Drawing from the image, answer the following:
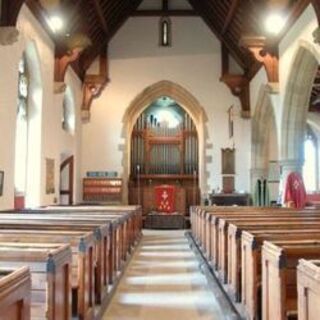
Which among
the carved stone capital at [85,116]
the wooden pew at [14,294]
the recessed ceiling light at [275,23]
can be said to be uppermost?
the recessed ceiling light at [275,23]

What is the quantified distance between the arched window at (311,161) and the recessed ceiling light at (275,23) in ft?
27.9

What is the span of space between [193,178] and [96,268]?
33.7 ft

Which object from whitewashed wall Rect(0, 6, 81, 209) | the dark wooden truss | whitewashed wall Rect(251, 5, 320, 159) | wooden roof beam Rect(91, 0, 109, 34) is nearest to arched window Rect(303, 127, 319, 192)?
the dark wooden truss

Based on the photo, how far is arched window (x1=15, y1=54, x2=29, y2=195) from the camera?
8.86 meters

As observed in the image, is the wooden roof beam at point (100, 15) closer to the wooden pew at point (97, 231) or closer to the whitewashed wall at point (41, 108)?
the whitewashed wall at point (41, 108)

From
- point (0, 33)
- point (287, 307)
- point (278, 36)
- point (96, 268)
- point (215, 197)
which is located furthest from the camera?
point (215, 197)

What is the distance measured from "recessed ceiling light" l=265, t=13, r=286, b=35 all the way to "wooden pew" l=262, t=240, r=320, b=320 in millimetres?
6029

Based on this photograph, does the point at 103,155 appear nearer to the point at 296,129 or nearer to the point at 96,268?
the point at 296,129

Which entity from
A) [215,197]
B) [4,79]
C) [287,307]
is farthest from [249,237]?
[215,197]

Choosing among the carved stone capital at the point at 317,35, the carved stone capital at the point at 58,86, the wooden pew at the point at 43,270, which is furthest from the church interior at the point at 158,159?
the carved stone capital at the point at 317,35

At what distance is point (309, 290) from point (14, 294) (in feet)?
3.73

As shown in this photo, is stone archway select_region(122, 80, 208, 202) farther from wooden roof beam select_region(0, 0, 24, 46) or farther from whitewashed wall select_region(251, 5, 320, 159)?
wooden roof beam select_region(0, 0, 24, 46)

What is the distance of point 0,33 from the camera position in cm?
688

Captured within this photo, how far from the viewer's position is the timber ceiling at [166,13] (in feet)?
29.9
